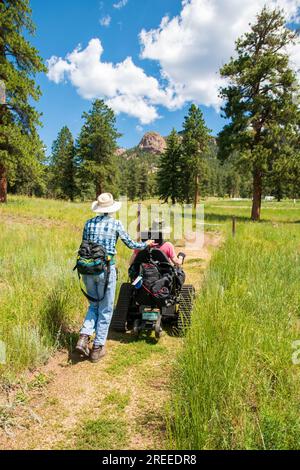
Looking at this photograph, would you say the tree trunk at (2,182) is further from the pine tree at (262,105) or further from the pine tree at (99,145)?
the pine tree at (99,145)

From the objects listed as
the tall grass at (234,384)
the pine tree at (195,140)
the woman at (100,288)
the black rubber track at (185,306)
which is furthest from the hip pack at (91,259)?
the pine tree at (195,140)

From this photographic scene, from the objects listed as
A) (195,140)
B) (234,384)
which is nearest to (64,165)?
(195,140)

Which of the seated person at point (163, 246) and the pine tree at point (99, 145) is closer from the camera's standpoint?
the seated person at point (163, 246)

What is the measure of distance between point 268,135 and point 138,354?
72.8ft

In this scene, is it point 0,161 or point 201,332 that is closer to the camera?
point 201,332

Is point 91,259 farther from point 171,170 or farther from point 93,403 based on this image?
point 171,170

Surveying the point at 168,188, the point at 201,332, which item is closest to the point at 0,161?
the point at 201,332

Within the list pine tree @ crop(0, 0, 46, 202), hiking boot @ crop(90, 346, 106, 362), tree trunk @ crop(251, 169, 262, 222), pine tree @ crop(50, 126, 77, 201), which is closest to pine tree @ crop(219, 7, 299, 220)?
tree trunk @ crop(251, 169, 262, 222)

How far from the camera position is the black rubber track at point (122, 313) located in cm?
507

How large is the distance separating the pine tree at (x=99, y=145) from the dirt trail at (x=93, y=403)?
37.8 meters

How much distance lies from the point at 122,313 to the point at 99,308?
86 centimetres

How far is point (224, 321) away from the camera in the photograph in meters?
3.68

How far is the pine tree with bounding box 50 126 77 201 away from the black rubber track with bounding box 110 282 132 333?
43.2m
